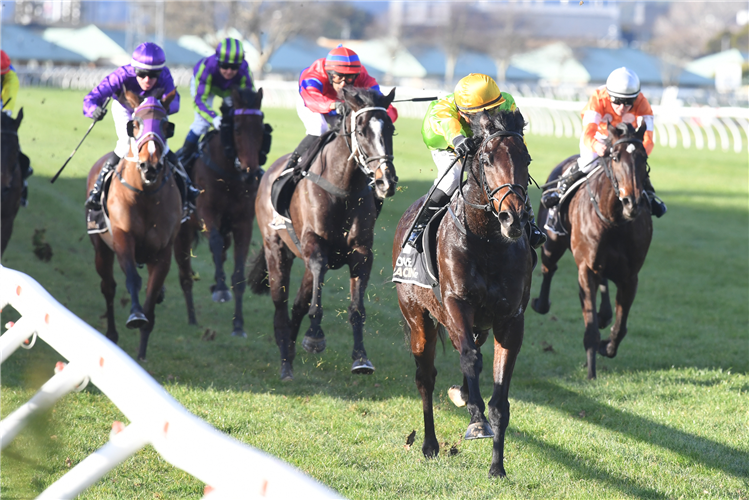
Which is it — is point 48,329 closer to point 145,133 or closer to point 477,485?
point 477,485

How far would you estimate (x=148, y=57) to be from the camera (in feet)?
22.1

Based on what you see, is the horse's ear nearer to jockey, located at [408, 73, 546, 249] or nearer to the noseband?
jockey, located at [408, 73, 546, 249]

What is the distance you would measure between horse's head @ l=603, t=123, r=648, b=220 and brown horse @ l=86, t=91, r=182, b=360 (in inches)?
130

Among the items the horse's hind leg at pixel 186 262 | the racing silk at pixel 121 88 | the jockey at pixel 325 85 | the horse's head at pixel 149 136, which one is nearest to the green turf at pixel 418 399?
the horse's hind leg at pixel 186 262

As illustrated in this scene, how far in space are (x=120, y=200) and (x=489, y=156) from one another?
354 centimetres

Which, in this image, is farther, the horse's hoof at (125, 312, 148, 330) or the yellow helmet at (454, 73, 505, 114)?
the horse's hoof at (125, 312, 148, 330)

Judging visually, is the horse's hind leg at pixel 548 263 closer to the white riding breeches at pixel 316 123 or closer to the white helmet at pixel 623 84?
the white helmet at pixel 623 84

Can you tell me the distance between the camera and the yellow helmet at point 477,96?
436cm

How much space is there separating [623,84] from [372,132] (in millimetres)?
2302

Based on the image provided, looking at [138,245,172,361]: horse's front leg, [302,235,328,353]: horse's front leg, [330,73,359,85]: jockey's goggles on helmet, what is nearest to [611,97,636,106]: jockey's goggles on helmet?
[330,73,359,85]: jockey's goggles on helmet

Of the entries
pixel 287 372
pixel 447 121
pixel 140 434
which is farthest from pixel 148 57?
pixel 140 434

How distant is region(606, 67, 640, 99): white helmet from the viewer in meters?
6.59

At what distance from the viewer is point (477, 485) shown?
4.24m

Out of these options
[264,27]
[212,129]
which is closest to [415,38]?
[264,27]
